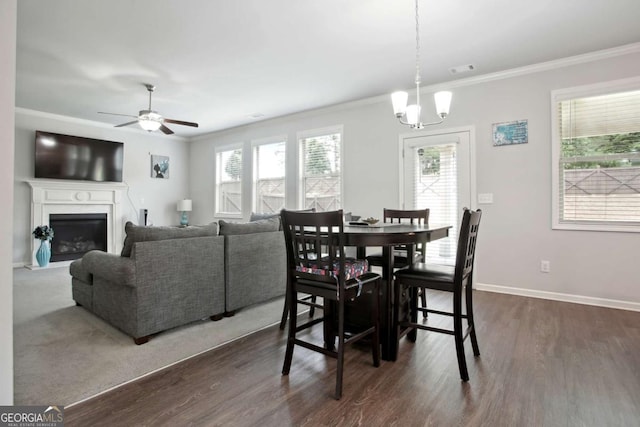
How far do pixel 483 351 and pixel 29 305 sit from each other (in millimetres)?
4235

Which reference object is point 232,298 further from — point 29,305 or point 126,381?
point 29,305

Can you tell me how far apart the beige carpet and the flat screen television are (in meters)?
3.07

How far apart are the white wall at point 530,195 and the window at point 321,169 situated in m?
0.87

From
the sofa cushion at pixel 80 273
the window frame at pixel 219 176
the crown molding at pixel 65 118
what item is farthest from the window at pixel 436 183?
the crown molding at pixel 65 118

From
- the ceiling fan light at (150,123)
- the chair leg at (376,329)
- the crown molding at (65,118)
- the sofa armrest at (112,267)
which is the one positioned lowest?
the chair leg at (376,329)

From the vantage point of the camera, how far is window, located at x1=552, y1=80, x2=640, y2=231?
3.21 metres

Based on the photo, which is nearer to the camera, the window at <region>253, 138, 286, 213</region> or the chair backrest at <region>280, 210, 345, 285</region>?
the chair backrest at <region>280, 210, 345, 285</region>

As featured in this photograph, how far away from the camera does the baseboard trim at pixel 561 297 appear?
126 inches

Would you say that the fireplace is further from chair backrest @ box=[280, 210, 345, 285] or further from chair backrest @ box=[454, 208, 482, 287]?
chair backrest @ box=[454, 208, 482, 287]

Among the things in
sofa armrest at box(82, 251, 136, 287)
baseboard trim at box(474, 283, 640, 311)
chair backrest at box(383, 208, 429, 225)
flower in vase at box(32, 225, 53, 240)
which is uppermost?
chair backrest at box(383, 208, 429, 225)

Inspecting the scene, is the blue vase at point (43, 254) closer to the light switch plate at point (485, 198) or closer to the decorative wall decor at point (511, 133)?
the light switch plate at point (485, 198)

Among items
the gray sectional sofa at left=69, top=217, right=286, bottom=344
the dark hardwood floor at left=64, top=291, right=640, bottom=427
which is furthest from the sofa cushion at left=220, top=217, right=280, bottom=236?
the dark hardwood floor at left=64, top=291, right=640, bottom=427

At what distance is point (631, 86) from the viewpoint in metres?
3.19

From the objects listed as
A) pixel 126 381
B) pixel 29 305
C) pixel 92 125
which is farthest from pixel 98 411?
pixel 92 125
